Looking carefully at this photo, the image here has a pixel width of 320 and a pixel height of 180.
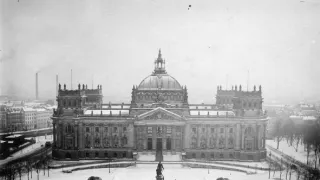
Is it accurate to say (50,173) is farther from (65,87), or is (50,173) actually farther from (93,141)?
(65,87)

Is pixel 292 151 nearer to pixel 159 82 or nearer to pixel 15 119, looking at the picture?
pixel 159 82

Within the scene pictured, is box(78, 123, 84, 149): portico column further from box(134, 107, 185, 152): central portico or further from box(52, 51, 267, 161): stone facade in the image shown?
box(134, 107, 185, 152): central portico

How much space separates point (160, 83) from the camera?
270 feet

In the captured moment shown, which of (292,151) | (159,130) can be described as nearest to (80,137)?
(159,130)

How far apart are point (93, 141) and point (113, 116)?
777 cm

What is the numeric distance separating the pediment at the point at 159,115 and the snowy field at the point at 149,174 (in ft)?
40.2

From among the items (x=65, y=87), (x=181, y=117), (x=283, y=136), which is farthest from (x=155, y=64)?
(x=283, y=136)

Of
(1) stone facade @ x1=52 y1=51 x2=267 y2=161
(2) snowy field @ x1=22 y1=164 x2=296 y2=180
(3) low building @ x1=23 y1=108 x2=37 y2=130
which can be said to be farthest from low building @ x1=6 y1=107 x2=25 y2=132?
(2) snowy field @ x1=22 y1=164 x2=296 y2=180

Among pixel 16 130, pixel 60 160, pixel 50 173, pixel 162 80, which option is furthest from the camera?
pixel 16 130

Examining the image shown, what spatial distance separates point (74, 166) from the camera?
6600 centimetres

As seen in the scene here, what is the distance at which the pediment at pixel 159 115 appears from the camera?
7269 cm

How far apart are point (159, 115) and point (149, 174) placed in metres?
17.4

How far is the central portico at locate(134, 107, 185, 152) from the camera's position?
72.9m

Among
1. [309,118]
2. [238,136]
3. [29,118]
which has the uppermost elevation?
[309,118]
